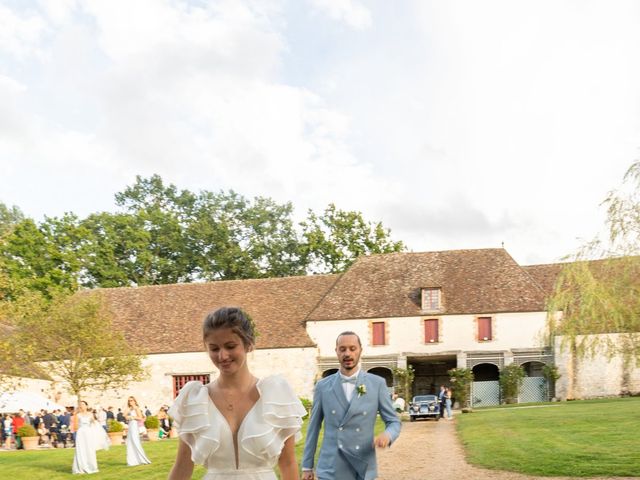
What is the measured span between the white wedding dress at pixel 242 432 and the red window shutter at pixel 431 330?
40.5m

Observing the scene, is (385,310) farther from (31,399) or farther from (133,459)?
(133,459)

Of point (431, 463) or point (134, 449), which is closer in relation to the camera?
point (431, 463)

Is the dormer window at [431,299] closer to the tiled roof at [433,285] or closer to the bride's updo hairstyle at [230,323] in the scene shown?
the tiled roof at [433,285]

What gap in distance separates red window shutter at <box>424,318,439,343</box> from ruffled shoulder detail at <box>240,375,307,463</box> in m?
40.4

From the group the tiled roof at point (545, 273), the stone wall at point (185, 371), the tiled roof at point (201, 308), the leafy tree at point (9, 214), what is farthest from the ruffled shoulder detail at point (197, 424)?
the leafy tree at point (9, 214)

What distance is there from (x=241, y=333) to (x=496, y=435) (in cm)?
1919

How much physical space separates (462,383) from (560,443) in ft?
77.6

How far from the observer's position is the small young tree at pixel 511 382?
41.7 meters

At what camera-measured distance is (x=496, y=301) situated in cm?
4353

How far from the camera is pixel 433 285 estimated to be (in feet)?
146

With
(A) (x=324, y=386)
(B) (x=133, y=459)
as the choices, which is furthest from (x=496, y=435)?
(A) (x=324, y=386)

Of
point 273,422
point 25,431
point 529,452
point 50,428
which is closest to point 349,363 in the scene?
Answer: point 273,422

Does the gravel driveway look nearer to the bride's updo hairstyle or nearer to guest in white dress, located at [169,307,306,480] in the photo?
guest in white dress, located at [169,307,306,480]

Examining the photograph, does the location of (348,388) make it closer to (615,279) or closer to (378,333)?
(615,279)
